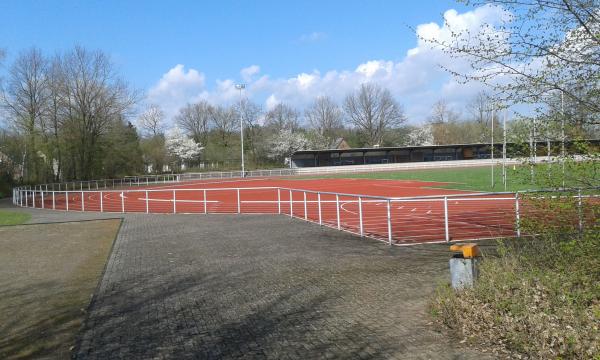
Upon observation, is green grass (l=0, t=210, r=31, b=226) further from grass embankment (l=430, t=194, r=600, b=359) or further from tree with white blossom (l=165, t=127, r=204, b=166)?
tree with white blossom (l=165, t=127, r=204, b=166)

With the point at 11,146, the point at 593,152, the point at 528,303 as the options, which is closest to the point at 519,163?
the point at 593,152

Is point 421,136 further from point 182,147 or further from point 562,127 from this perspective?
point 562,127

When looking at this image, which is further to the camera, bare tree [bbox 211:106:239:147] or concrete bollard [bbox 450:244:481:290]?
bare tree [bbox 211:106:239:147]

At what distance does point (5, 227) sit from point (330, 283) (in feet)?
52.5

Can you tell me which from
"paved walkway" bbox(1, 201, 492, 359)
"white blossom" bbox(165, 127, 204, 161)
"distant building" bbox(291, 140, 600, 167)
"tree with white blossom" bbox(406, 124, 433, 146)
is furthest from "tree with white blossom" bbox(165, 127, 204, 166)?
"paved walkway" bbox(1, 201, 492, 359)

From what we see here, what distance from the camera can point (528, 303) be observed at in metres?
4.89

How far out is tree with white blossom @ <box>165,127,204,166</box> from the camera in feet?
290

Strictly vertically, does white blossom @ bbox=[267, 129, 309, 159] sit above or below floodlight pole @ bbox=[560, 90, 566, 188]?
above

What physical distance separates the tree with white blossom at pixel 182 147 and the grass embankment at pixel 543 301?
84111mm

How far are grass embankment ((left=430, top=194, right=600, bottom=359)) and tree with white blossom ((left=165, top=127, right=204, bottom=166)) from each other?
276ft

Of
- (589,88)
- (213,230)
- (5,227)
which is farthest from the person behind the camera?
(5,227)

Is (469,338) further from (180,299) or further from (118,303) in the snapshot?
(118,303)

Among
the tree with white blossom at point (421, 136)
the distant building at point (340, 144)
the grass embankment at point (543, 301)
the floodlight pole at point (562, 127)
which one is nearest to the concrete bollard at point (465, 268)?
the grass embankment at point (543, 301)

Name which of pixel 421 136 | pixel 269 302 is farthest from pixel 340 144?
pixel 269 302
